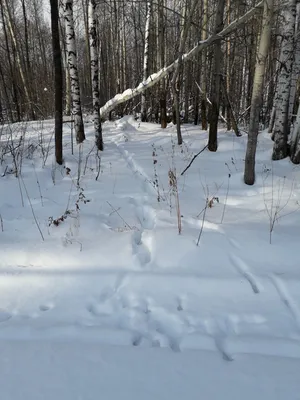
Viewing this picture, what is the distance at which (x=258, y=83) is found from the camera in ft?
14.7

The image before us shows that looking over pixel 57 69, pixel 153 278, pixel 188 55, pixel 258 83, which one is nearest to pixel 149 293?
pixel 153 278

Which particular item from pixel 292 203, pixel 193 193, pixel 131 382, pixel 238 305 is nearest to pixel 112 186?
pixel 193 193

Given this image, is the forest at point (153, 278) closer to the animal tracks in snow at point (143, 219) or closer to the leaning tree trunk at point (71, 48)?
the animal tracks in snow at point (143, 219)

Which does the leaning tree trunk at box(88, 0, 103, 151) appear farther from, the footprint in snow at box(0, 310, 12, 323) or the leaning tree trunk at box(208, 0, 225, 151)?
the footprint in snow at box(0, 310, 12, 323)

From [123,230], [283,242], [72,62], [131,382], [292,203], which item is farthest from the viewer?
[72,62]

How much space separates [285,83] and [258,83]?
7.52ft

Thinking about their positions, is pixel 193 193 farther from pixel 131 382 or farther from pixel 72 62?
pixel 72 62

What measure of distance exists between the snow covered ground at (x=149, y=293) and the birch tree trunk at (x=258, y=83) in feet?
1.23

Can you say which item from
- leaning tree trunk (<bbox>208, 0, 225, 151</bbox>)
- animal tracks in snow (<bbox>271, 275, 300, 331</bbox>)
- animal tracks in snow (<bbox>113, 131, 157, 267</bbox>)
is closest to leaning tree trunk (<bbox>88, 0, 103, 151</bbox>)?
animal tracks in snow (<bbox>113, 131, 157, 267</bbox>)

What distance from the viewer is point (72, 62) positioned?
7.31m

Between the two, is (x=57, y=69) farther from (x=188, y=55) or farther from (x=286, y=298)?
(x=286, y=298)

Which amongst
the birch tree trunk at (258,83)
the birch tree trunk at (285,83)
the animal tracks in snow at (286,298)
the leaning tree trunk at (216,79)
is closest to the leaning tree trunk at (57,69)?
the leaning tree trunk at (216,79)

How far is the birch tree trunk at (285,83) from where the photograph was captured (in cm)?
603

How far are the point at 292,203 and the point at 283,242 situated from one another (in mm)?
1370
